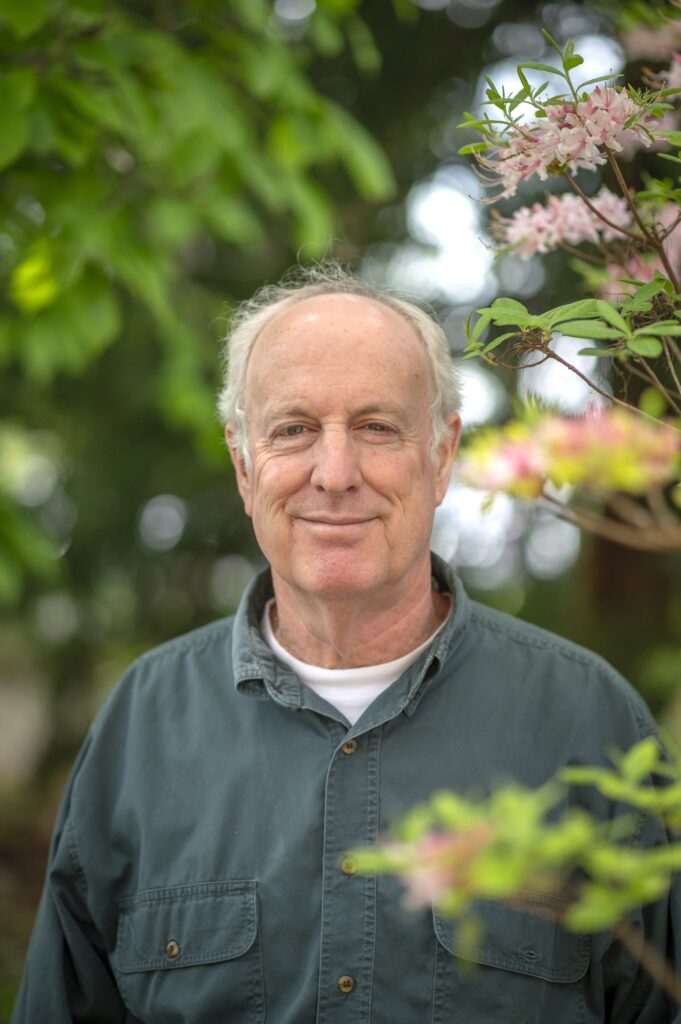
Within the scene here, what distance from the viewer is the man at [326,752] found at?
5.73 feet

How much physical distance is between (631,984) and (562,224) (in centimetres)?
143

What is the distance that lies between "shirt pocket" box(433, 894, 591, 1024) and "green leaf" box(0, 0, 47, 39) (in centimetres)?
193

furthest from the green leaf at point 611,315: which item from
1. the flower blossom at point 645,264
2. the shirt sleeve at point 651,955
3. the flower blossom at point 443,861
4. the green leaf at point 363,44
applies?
the green leaf at point 363,44

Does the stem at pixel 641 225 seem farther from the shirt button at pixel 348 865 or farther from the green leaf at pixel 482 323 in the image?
the shirt button at pixel 348 865

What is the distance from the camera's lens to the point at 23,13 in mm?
1956

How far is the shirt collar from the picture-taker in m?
1.86

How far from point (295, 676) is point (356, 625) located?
0.16 meters

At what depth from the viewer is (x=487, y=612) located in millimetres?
2123

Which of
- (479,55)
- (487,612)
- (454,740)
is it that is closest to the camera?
(454,740)

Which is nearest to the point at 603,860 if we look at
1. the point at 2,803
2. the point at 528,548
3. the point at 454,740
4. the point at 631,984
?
the point at 454,740

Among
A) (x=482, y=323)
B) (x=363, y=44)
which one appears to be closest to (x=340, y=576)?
(x=482, y=323)

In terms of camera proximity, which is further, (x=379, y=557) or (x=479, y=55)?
(x=479, y=55)

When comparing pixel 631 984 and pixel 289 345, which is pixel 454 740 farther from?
pixel 289 345

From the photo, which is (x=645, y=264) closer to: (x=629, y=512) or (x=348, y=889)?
(x=629, y=512)
